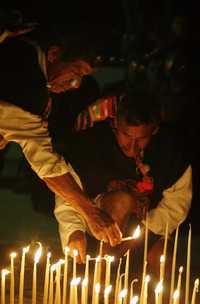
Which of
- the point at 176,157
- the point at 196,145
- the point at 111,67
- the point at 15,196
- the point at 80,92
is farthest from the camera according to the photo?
the point at 111,67

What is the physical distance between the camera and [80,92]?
546cm

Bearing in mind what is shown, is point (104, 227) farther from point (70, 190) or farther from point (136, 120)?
point (136, 120)

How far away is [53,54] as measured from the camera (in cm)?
413

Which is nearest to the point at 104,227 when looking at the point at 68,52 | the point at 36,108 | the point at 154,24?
the point at 36,108

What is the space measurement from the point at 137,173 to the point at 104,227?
959 millimetres

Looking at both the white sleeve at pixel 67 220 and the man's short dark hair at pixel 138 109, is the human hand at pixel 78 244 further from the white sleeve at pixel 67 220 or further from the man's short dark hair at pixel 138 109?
the man's short dark hair at pixel 138 109

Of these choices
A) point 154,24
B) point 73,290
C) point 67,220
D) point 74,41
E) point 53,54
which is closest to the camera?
point 73,290

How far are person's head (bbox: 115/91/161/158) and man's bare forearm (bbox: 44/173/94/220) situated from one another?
1.98ft

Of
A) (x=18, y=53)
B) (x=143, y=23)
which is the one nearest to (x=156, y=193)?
(x=18, y=53)

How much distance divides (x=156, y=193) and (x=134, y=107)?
0.63 meters

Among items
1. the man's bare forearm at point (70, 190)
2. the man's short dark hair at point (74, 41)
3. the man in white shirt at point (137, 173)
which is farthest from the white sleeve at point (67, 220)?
the man's short dark hair at point (74, 41)

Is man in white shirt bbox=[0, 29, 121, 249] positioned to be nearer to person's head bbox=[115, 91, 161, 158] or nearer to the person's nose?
person's head bbox=[115, 91, 161, 158]

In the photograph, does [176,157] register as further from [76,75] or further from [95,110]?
[76,75]

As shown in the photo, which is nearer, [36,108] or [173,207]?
[36,108]
